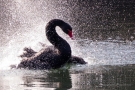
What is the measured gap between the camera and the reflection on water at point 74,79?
882 cm

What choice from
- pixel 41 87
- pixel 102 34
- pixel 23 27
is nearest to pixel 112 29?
pixel 102 34

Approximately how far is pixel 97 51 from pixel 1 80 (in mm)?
3012

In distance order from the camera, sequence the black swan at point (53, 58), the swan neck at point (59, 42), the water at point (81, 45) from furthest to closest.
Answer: the swan neck at point (59, 42) → the black swan at point (53, 58) → the water at point (81, 45)

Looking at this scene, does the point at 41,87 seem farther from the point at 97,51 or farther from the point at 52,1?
the point at 52,1

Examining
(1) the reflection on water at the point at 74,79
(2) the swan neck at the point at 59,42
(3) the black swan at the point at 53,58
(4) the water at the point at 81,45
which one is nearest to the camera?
(1) the reflection on water at the point at 74,79

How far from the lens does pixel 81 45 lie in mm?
12578

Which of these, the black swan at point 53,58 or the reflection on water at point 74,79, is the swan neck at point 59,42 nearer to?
the black swan at point 53,58

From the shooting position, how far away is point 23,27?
53.8 feet

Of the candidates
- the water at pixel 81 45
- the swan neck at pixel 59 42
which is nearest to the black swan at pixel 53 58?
the swan neck at pixel 59 42

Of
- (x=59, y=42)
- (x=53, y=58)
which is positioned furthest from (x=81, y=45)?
(x=53, y=58)

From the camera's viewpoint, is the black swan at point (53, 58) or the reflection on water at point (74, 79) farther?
the black swan at point (53, 58)

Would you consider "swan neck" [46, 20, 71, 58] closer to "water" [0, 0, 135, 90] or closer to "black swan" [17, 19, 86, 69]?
"black swan" [17, 19, 86, 69]

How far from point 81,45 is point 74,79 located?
10.4ft

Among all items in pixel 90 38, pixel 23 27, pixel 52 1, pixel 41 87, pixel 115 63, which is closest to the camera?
pixel 41 87
